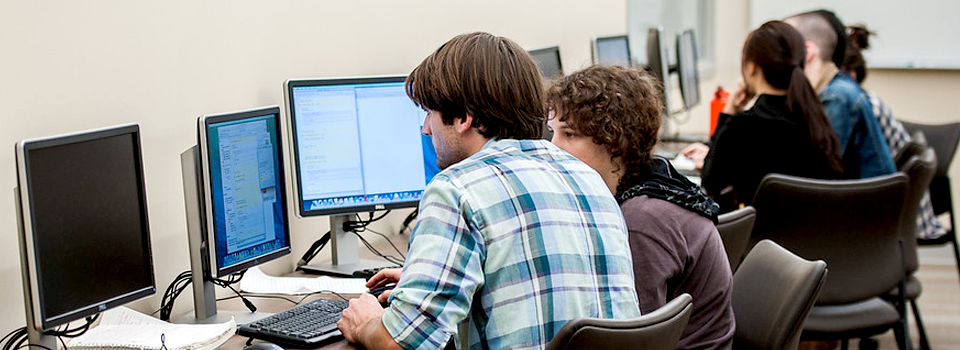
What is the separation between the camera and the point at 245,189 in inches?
78.5

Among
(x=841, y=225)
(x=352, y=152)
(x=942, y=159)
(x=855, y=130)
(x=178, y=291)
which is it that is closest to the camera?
(x=178, y=291)

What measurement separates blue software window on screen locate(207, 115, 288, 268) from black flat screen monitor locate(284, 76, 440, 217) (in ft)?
0.71

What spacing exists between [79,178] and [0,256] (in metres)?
0.23

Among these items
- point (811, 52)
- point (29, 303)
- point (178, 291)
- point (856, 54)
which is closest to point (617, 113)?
point (178, 291)

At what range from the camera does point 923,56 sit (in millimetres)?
5766

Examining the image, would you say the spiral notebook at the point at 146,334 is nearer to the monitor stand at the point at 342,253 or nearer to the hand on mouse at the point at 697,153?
the monitor stand at the point at 342,253

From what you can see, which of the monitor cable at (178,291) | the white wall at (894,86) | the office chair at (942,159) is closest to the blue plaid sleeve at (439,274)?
the monitor cable at (178,291)

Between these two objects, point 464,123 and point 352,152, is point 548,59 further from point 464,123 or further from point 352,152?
point 464,123

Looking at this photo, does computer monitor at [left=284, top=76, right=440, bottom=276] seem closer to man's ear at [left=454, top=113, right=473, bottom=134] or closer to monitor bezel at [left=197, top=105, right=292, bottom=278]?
monitor bezel at [left=197, top=105, right=292, bottom=278]

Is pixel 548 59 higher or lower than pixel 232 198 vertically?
higher

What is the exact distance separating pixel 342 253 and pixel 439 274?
100 centimetres

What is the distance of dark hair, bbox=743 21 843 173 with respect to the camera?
10.6 feet

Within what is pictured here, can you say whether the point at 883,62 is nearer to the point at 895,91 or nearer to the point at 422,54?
the point at 895,91

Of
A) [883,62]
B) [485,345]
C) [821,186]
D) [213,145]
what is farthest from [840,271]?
[883,62]
